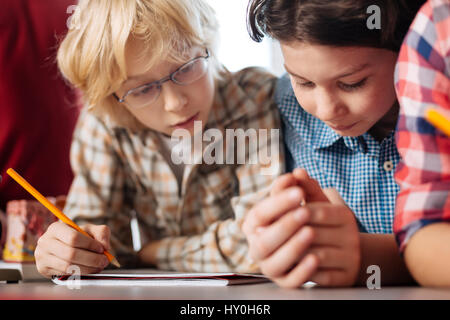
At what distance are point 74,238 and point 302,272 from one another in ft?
0.95

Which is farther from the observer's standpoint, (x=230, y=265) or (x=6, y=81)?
(x=6, y=81)

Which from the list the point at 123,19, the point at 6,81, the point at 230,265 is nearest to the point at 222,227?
the point at 230,265

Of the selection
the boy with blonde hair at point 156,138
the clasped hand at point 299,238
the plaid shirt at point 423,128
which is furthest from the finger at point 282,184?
the boy with blonde hair at point 156,138

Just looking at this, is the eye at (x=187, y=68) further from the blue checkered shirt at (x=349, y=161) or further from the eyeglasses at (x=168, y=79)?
the blue checkered shirt at (x=349, y=161)

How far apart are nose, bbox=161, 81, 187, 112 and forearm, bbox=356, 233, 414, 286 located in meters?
0.31

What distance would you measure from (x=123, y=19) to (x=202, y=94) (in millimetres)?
139

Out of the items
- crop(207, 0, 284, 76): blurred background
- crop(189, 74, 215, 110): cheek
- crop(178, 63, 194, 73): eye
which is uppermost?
crop(207, 0, 284, 76): blurred background

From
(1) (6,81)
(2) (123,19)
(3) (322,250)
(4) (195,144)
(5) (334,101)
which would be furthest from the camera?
(1) (6,81)

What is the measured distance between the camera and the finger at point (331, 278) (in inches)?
15.8

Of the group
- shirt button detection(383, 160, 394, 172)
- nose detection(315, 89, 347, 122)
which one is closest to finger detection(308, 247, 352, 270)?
nose detection(315, 89, 347, 122)

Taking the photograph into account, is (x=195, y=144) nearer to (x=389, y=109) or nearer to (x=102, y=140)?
(x=102, y=140)

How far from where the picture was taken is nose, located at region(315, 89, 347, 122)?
0.55m

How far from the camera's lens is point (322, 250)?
1.31 feet

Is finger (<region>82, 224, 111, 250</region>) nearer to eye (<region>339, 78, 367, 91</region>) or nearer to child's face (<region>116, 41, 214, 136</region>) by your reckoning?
child's face (<region>116, 41, 214, 136</region>)
